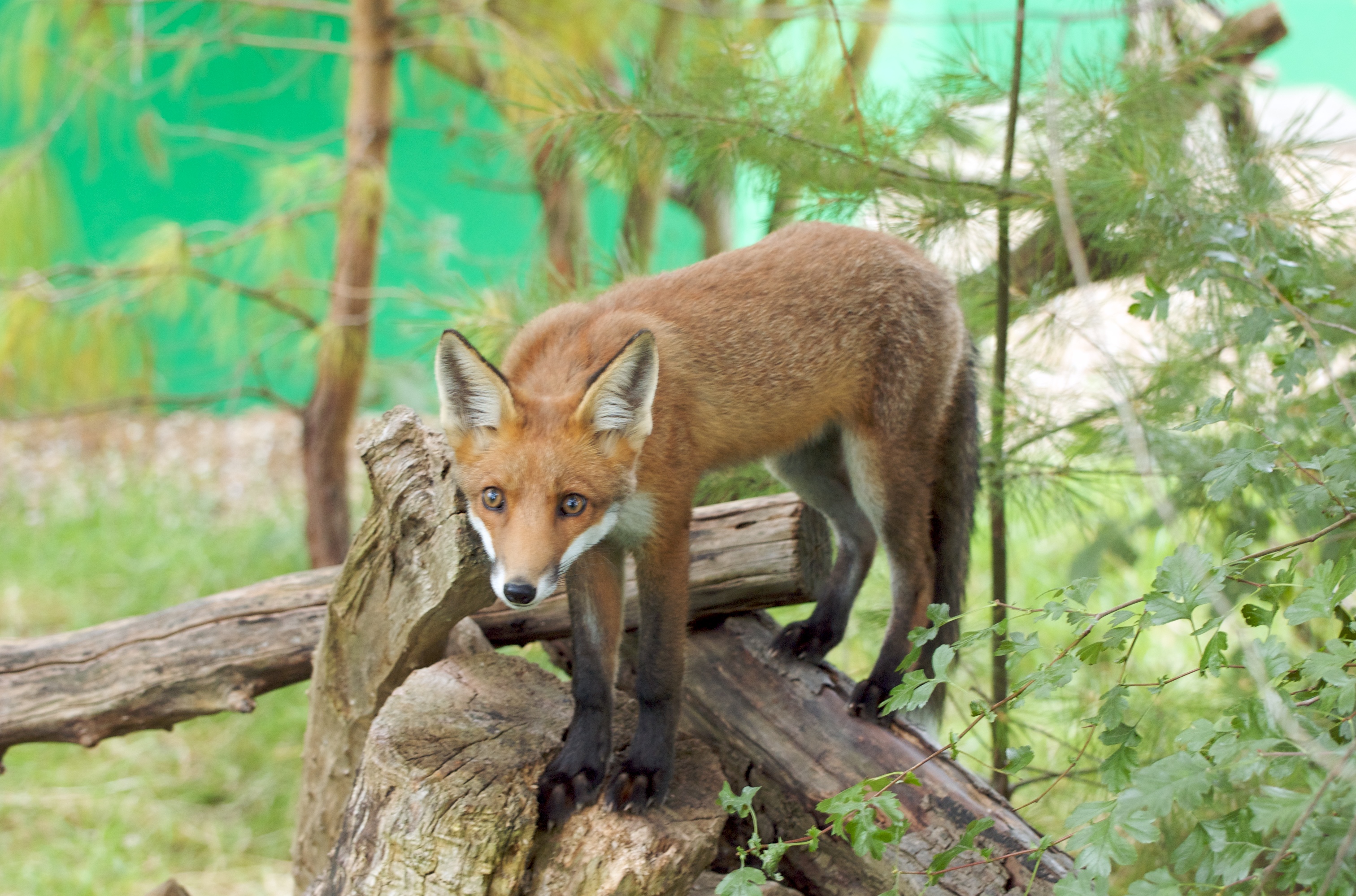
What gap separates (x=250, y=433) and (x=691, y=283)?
6794 mm

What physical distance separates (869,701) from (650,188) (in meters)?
1.86

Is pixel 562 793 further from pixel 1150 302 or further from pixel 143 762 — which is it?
pixel 143 762

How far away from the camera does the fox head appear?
1808mm

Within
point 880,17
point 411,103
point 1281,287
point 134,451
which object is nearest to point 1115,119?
point 880,17

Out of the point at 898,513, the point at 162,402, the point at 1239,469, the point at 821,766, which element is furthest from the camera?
the point at 162,402

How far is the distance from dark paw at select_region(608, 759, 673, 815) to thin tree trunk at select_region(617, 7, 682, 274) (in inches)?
67.4

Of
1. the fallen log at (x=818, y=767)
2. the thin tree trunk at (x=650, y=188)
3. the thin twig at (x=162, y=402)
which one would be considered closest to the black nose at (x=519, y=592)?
the fallen log at (x=818, y=767)

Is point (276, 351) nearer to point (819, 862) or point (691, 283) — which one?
point (691, 283)

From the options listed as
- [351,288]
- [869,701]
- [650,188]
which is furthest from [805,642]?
[351,288]

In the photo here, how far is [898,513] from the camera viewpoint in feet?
8.09

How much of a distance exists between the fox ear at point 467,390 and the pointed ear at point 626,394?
14cm

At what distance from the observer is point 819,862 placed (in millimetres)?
2244

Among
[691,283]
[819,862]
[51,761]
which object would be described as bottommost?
[51,761]

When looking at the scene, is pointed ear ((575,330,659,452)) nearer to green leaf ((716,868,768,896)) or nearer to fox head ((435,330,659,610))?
fox head ((435,330,659,610))
